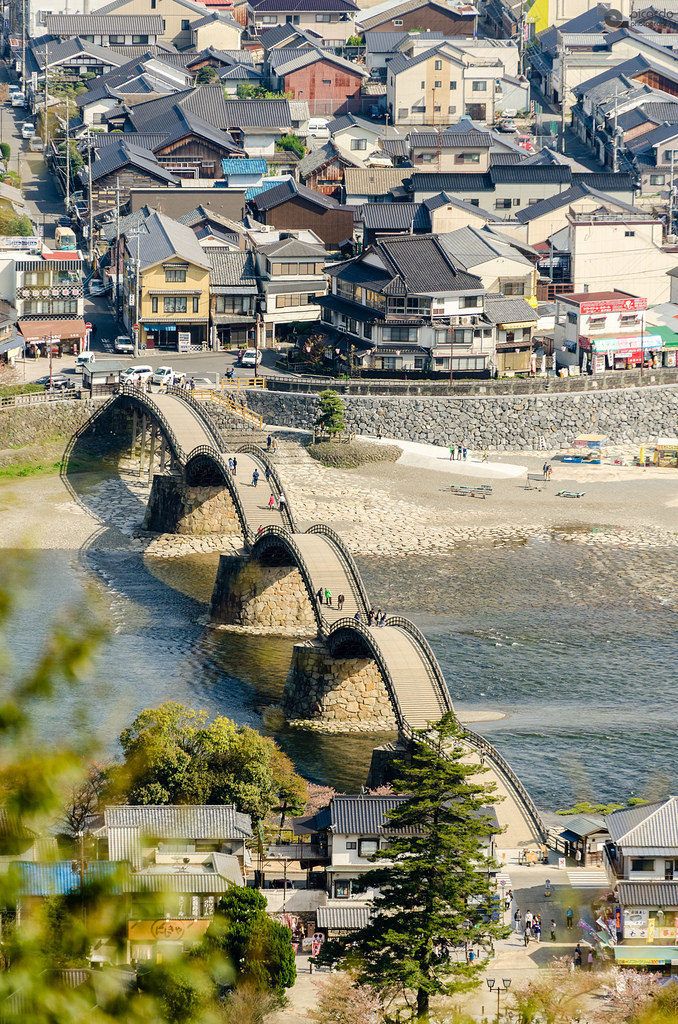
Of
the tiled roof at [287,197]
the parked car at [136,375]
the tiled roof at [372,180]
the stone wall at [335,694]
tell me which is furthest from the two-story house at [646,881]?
the tiled roof at [372,180]

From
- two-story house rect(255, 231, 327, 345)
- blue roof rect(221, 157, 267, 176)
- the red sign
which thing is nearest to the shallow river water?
the red sign

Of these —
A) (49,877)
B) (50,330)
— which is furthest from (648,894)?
(50,330)

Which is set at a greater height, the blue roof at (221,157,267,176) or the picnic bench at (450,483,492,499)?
the blue roof at (221,157,267,176)

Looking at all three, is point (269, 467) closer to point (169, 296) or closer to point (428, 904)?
point (169, 296)

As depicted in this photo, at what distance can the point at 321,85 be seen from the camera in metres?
96.2

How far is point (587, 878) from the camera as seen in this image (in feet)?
98.7

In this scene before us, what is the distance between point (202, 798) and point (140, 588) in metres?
19.1

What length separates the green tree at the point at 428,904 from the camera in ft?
79.8

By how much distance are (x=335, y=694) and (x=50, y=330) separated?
2978 centimetres

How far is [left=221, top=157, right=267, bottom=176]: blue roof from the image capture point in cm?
8394

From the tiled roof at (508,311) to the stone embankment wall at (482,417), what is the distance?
3024 mm

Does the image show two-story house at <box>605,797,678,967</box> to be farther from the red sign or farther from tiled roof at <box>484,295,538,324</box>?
the red sign

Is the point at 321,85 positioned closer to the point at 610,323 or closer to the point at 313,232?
the point at 313,232

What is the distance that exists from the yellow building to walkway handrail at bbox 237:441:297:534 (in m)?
9.64
